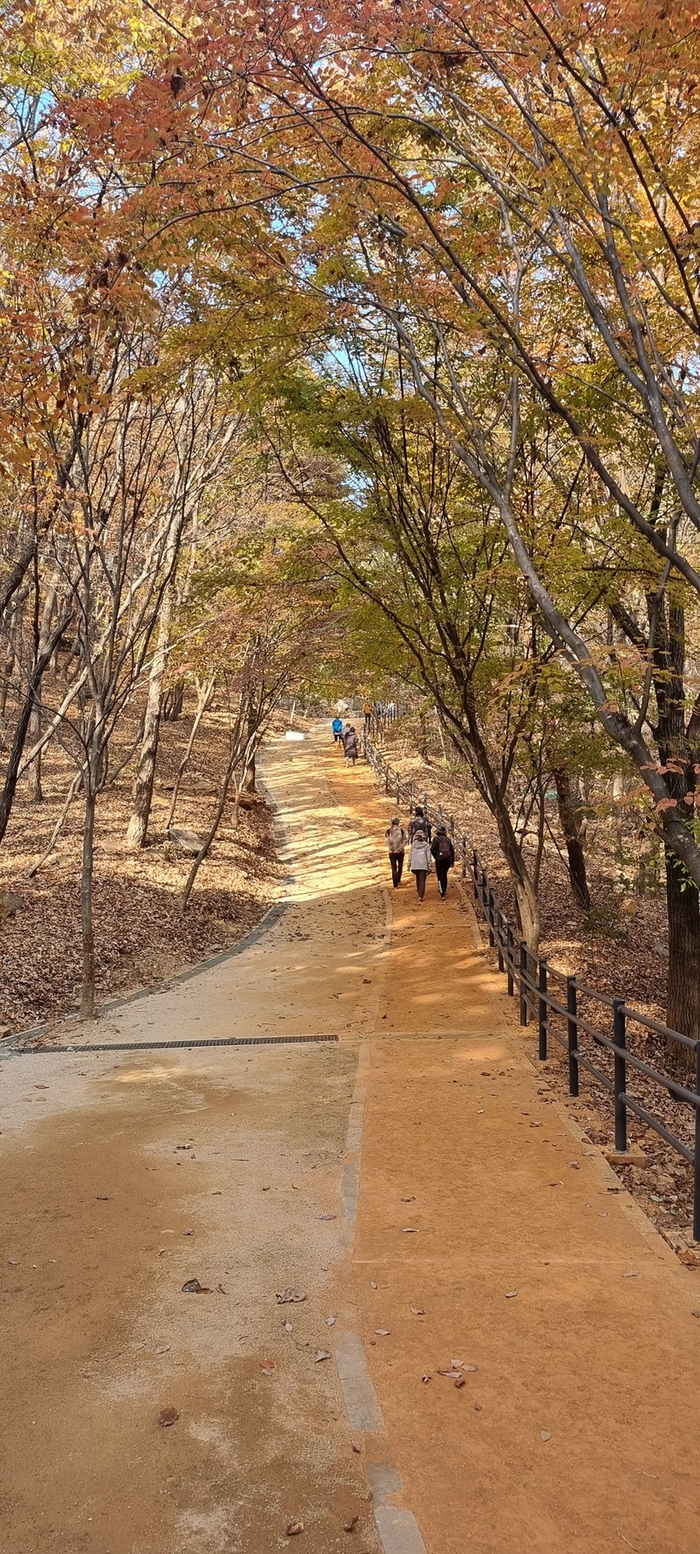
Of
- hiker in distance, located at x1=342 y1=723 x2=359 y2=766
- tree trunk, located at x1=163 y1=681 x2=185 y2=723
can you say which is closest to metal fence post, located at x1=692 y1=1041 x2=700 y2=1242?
tree trunk, located at x1=163 y1=681 x2=185 y2=723

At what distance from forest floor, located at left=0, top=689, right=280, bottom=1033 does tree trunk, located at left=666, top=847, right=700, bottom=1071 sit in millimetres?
6955

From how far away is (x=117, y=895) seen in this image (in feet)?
59.3

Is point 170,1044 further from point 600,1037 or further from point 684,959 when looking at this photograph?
point 684,959

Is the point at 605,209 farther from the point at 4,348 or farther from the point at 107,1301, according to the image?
the point at 107,1301

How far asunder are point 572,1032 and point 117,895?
11.3 meters

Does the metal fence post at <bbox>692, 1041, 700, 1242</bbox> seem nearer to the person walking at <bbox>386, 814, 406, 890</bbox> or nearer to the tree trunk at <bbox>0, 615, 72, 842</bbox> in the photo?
the tree trunk at <bbox>0, 615, 72, 842</bbox>

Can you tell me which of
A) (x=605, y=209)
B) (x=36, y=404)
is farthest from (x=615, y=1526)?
(x=36, y=404)

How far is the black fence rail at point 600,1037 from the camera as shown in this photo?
19.0ft

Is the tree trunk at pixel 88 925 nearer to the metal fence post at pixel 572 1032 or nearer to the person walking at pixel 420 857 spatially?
the metal fence post at pixel 572 1032

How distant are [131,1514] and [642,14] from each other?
592cm

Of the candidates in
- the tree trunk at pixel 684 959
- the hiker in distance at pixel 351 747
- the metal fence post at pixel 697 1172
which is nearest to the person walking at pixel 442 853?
the tree trunk at pixel 684 959

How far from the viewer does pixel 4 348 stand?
6.54 metres

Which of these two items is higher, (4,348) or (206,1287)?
(4,348)

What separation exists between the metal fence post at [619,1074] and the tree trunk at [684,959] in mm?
5837
